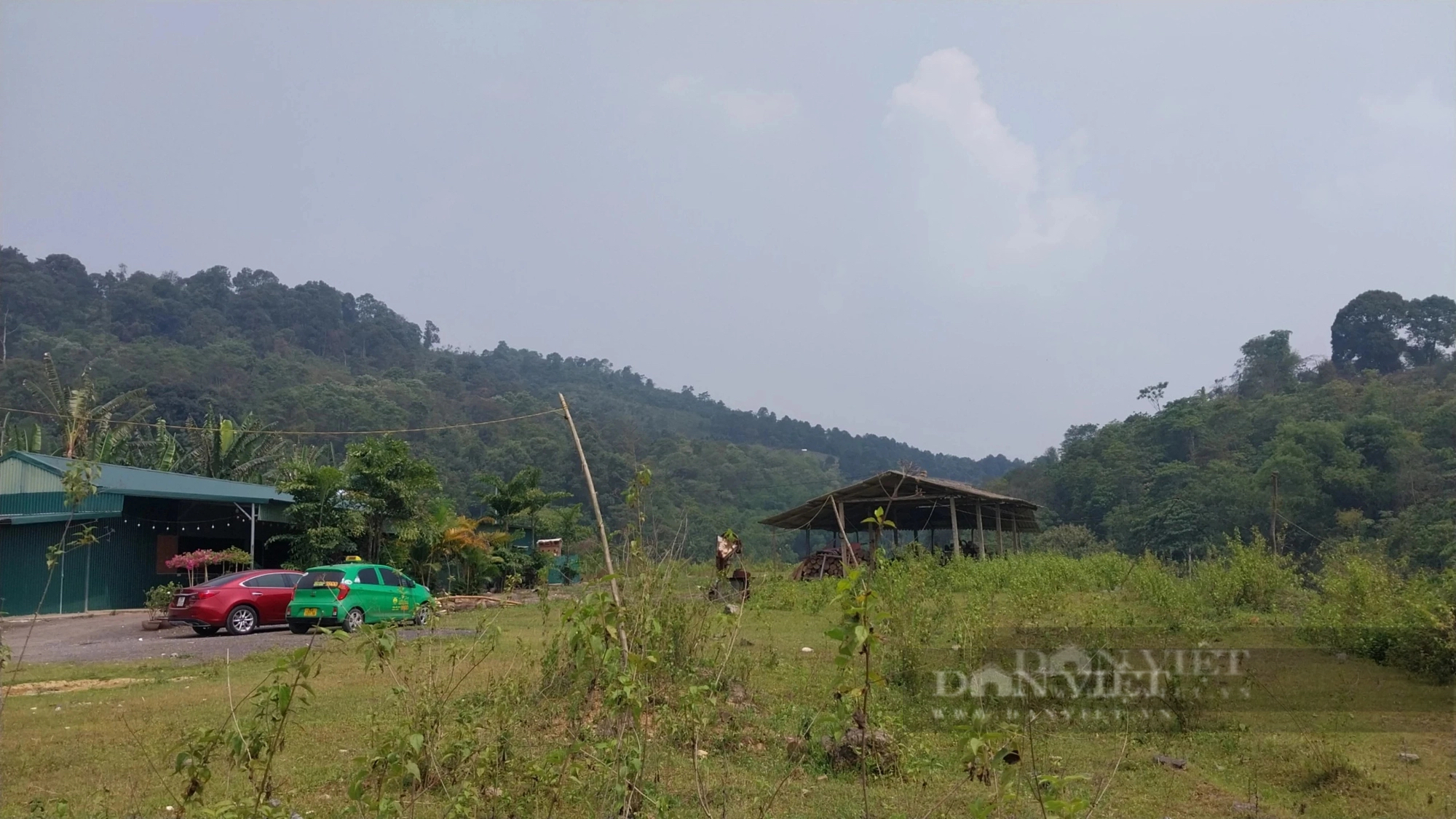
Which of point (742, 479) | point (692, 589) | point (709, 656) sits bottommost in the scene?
point (709, 656)

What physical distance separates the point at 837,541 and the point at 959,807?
1910 cm

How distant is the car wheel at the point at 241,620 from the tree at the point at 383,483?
720cm

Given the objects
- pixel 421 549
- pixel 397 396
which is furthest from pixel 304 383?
pixel 421 549

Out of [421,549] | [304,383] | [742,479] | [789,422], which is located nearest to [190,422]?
[304,383]

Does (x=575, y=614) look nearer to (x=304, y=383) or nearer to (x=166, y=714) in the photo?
(x=166, y=714)

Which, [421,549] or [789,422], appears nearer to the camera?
[421,549]

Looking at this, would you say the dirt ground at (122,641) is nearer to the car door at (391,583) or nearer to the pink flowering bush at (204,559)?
the pink flowering bush at (204,559)

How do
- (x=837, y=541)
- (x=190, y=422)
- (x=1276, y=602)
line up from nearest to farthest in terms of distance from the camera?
(x=1276, y=602)
(x=837, y=541)
(x=190, y=422)

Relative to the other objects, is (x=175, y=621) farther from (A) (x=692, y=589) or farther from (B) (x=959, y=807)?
(B) (x=959, y=807)

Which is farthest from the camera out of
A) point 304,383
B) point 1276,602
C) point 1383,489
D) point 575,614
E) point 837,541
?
point 304,383

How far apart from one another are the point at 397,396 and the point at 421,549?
32829 mm

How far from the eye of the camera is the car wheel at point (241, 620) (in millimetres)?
16234

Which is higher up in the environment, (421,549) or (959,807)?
(421,549)

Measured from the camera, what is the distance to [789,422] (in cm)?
9388
